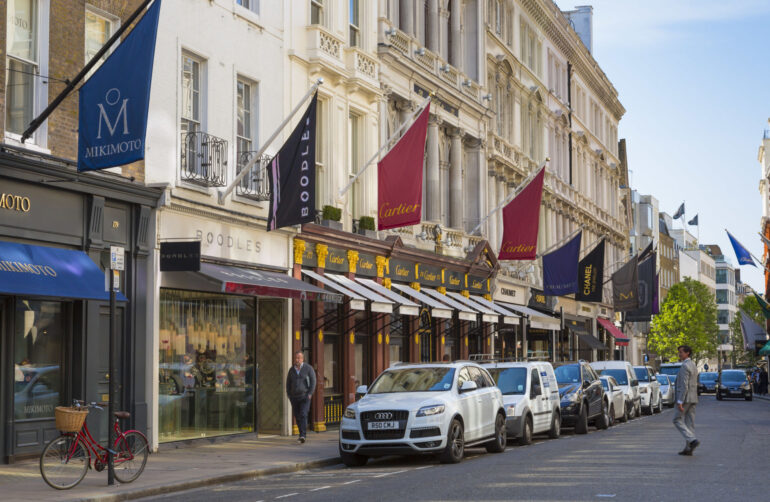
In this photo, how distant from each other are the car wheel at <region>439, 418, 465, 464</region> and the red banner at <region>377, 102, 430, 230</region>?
8.55m

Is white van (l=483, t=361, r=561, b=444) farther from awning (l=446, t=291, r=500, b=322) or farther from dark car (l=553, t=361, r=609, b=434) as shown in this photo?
awning (l=446, t=291, r=500, b=322)

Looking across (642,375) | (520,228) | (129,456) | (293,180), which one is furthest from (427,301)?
(129,456)

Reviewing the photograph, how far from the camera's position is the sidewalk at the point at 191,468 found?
1423 centimetres

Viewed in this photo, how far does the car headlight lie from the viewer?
18.2 meters

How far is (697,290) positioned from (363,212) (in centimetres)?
8391

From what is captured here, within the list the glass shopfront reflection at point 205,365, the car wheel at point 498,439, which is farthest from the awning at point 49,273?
the car wheel at point 498,439

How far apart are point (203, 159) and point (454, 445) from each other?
304 inches

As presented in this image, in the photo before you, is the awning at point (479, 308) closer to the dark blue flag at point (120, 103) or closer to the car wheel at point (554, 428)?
the car wheel at point (554, 428)

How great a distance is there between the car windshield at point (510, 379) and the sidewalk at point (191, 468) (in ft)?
12.1

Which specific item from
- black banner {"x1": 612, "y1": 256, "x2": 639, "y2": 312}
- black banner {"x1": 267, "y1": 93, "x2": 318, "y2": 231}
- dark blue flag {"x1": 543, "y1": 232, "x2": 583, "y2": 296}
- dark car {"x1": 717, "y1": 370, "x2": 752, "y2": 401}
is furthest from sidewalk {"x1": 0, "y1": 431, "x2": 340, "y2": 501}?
dark car {"x1": 717, "y1": 370, "x2": 752, "y2": 401}

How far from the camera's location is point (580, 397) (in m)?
27.4

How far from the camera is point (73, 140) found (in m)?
18.3

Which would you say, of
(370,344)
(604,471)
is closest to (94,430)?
(604,471)

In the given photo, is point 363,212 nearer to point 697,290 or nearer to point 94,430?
point 94,430
